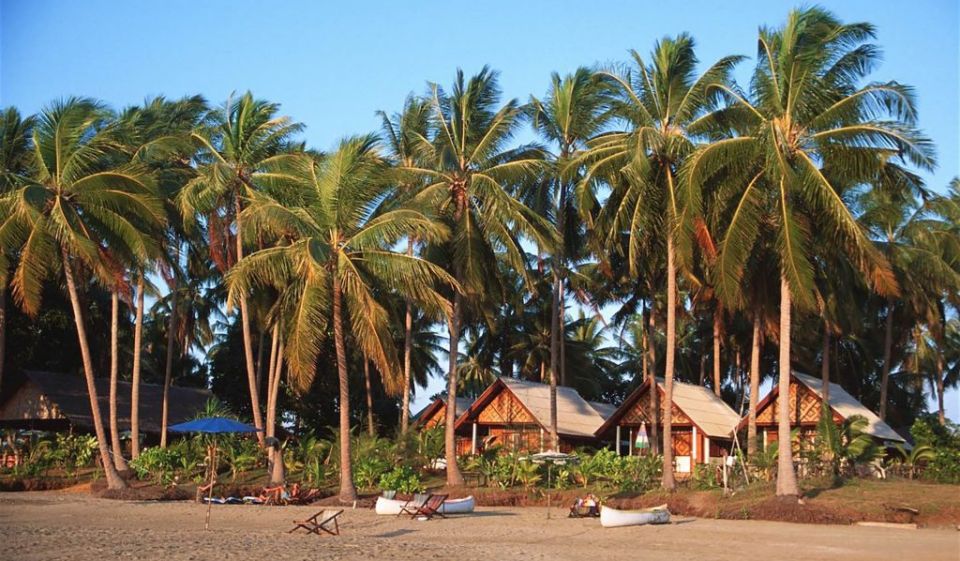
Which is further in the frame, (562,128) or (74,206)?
(562,128)

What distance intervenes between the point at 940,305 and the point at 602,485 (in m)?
21.3

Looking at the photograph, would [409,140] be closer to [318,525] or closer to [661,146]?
[661,146]

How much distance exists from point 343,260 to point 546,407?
1643 centimetres

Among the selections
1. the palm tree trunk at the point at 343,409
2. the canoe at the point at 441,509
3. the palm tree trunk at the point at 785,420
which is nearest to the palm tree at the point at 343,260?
the palm tree trunk at the point at 343,409

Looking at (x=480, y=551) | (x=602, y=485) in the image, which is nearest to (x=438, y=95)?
(x=602, y=485)

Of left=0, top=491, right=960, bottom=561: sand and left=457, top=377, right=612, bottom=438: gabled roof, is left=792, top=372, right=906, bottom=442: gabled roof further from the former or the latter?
left=0, top=491, right=960, bottom=561: sand

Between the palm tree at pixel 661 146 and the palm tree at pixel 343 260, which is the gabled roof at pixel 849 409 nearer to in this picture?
the palm tree at pixel 661 146

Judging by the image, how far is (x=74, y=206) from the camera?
91.4 feet

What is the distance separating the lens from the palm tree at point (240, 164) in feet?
100

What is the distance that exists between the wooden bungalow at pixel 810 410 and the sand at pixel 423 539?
15576mm

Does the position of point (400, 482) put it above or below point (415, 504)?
above

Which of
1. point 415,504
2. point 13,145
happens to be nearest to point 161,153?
point 13,145

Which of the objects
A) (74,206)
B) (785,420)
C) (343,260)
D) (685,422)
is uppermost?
(74,206)

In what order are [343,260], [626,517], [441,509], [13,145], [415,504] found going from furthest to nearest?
[13,145], [343,260], [441,509], [415,504], [626,517]
